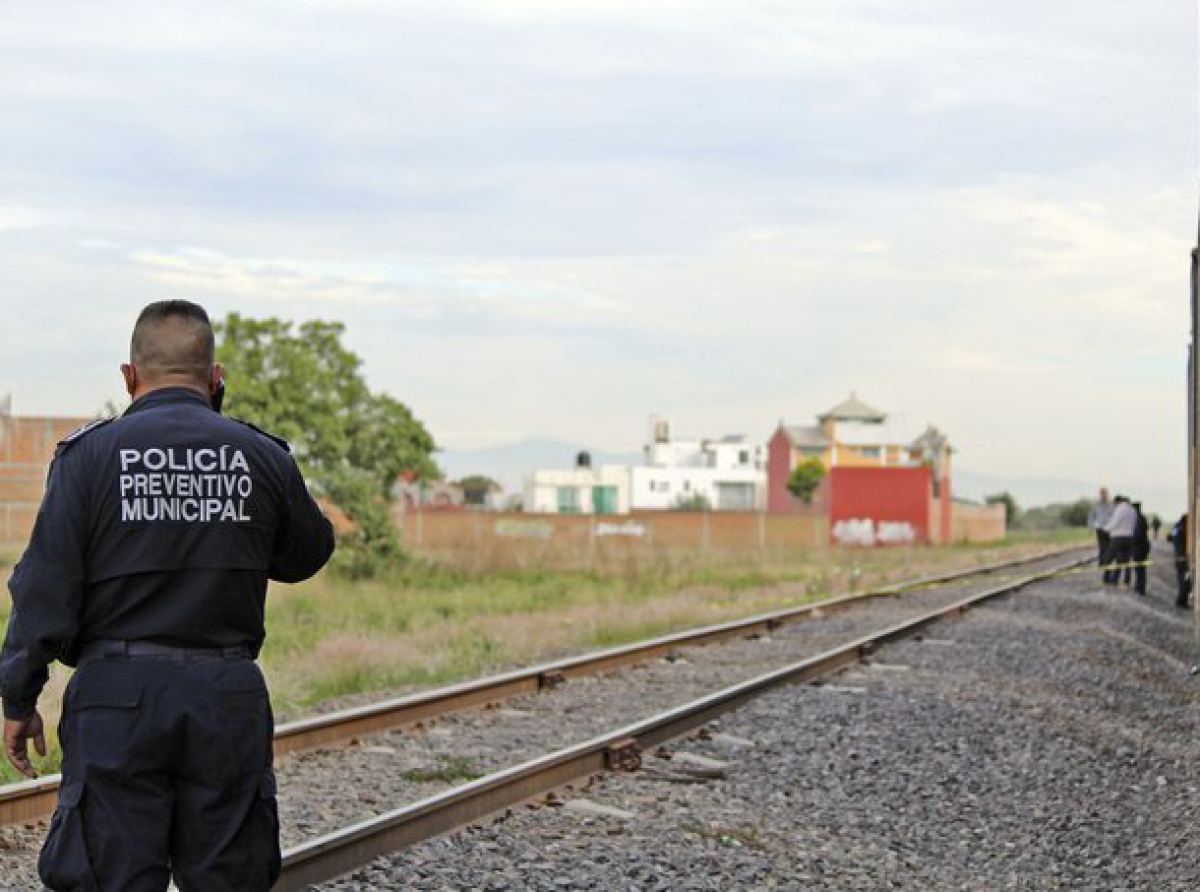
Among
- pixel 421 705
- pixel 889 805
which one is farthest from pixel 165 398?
pixel 421 705

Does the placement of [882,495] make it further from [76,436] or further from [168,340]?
[76,436]

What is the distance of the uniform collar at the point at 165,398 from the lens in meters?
4.19

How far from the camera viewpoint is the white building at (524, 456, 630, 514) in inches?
5581

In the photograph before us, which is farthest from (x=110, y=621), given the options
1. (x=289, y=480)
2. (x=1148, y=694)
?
(x=1148, y=694)

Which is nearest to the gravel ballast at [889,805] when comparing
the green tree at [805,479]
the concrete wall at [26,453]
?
the concrete wall at [26,453]

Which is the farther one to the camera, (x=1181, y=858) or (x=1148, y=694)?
(x=1148, y=694)

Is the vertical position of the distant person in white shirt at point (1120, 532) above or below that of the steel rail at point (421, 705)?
above

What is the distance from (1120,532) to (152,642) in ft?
86.5

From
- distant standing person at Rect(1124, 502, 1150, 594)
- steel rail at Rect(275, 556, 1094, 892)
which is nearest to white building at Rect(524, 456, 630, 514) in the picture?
distant standing person at Rect(1124, 502, 1150, 594)

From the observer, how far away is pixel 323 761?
9.87 m

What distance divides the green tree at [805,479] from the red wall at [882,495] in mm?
49084

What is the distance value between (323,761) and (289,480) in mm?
5854

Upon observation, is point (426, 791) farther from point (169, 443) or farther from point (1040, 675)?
point (1040, 675)

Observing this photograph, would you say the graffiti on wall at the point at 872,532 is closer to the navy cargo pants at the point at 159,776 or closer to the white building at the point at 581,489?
the navy cargo pants at the point at 159,776
